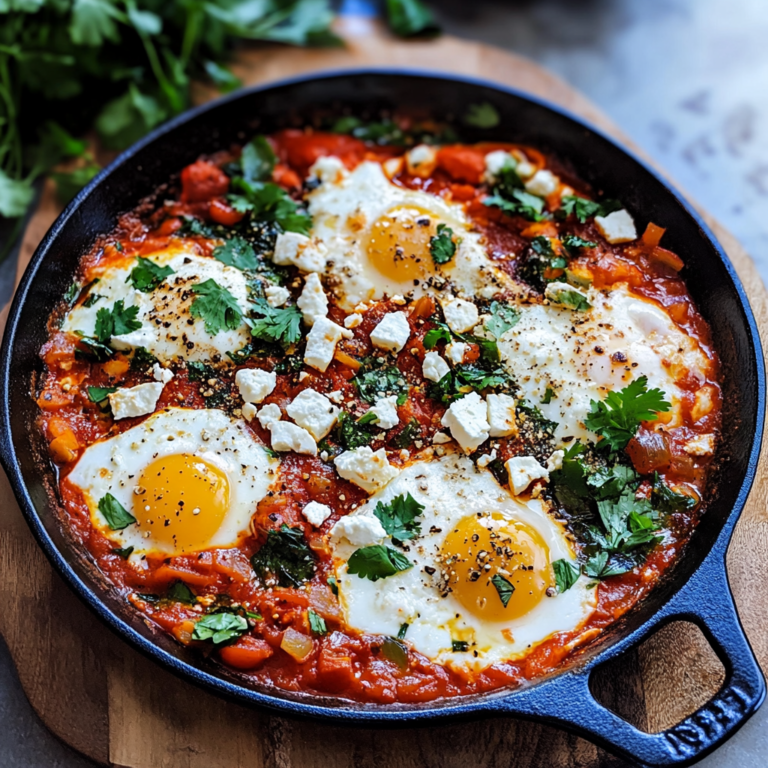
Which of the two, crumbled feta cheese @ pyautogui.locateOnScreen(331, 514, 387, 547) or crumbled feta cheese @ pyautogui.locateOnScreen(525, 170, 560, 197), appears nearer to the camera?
crumbled feta cheese @ pyautogui.locateOnScreen(331, 514, 387, 547)

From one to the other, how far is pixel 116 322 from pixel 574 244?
7.77 feet

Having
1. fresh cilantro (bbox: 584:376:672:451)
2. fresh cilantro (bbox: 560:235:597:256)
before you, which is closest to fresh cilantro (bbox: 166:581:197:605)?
fresh cilantro (bbox: 584:376:672:451)

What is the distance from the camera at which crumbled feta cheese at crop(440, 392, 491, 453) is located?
3.66 m

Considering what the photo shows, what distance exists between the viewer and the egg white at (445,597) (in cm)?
337

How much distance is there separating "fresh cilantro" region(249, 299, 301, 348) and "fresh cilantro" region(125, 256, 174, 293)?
49 cm

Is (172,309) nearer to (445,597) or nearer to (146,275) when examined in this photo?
(146,275)

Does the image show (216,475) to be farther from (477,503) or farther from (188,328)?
(477,503)

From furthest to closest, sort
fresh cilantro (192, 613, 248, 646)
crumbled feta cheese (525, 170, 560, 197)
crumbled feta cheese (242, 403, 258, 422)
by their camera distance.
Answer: crumbled feta cheese (525, 170, 560, 197)
crumbled feta cheese (242, 403, 258, 422)
fresh cilantro (192, 613, 248, 646)

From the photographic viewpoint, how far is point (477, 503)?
3592mm

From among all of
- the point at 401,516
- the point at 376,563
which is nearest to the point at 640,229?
the point at 401,516

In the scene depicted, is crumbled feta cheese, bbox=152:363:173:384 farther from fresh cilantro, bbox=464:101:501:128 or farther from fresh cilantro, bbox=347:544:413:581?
fresh cilantro, bbox=464:101:501:128

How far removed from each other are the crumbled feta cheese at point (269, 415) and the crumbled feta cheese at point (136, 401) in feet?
1.67

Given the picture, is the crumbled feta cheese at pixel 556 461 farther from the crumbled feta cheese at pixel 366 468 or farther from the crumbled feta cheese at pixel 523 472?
the crumbled feta cheese at pixel 366 468

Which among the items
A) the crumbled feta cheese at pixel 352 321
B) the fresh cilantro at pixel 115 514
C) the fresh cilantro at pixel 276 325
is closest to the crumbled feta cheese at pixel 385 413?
the crumbled feta cheese at pixel 352 321
